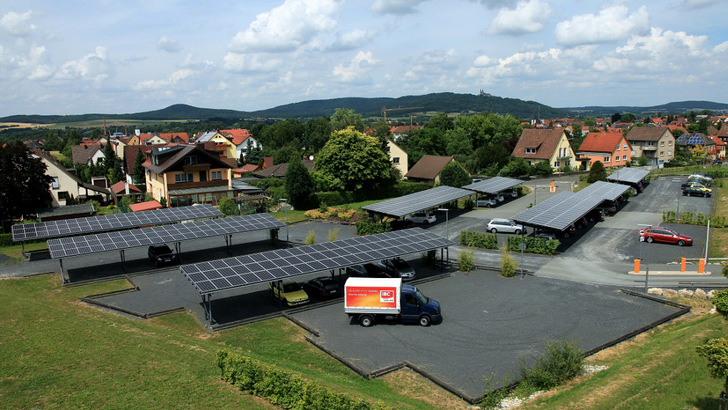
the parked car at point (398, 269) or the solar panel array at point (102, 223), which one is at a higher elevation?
the solar panel array at point (102, 223)

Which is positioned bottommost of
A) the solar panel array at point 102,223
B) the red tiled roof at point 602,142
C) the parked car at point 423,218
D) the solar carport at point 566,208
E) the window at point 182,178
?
the parked car at point 423,218

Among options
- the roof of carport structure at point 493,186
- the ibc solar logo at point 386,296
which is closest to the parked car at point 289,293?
the ibc solar logo at point 386,296

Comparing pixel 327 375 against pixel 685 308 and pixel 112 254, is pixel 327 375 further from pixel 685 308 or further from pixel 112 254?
pixel 112 254

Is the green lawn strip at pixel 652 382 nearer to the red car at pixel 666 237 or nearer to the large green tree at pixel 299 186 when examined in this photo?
the red car at pixel 666 237

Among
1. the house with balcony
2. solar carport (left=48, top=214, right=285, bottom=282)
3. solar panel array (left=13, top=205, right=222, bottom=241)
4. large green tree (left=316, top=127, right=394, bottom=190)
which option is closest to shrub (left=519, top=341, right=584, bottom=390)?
solar carport (left=48, top=214, right=285, bottom=282)

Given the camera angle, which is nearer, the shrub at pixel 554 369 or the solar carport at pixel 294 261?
the shrub at pixel 554 369

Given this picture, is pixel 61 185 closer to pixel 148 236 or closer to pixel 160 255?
pixel 148 236

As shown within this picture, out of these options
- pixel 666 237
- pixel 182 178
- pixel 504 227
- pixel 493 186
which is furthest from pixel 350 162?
pixel 666 237
